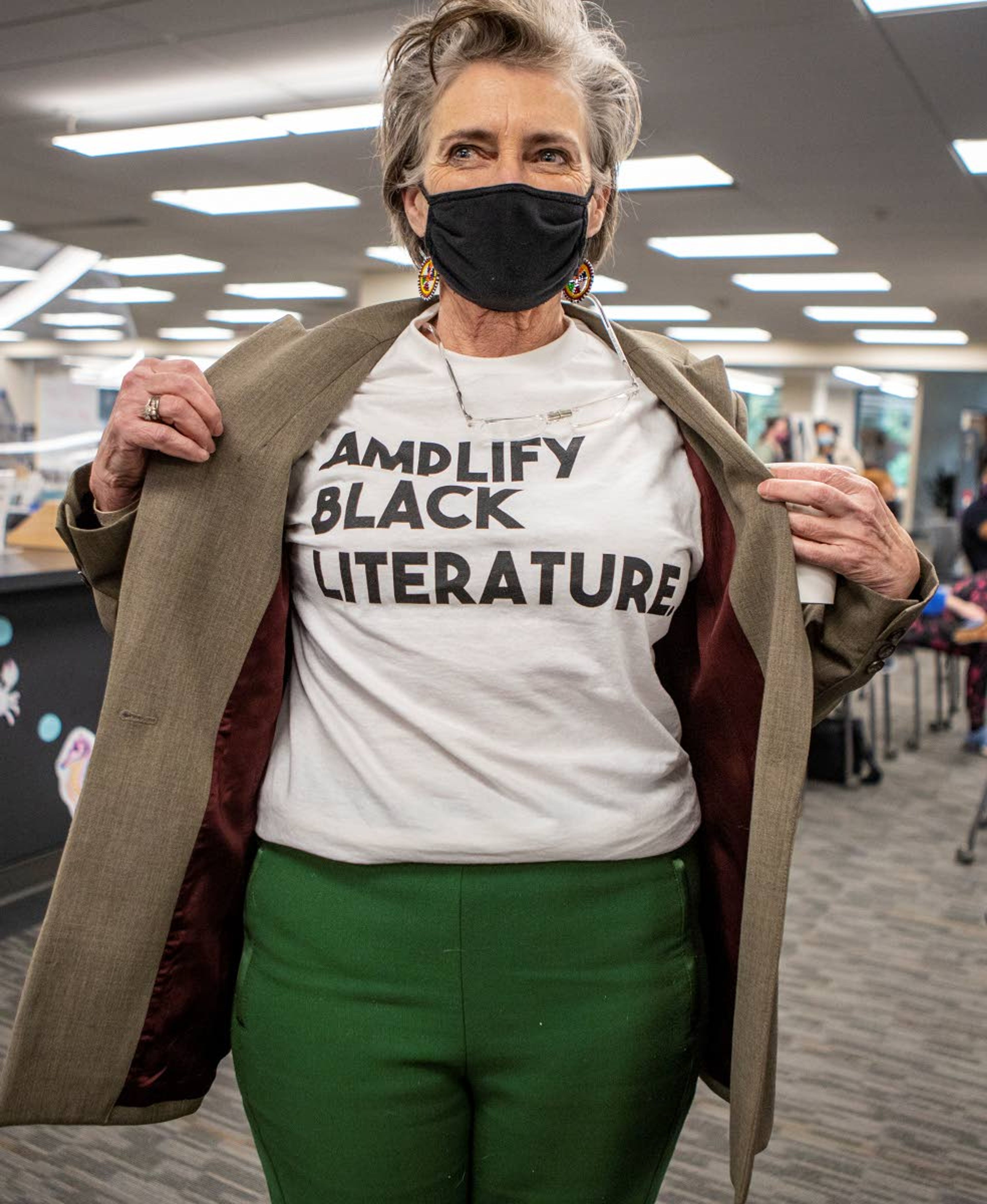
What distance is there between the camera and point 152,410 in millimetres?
1002

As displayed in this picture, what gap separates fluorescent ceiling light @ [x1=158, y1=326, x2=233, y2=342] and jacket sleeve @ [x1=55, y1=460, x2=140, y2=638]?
1657 centimetres

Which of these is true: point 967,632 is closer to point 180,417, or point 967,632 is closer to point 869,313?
point 180,417

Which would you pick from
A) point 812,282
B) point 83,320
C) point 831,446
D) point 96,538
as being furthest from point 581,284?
point 83,320

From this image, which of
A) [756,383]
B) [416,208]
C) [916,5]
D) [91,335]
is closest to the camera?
[416,208]

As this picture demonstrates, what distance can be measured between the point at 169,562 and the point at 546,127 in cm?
54

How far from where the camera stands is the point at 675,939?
40.6 inches

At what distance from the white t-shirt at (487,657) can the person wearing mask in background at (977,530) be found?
5.55 metres

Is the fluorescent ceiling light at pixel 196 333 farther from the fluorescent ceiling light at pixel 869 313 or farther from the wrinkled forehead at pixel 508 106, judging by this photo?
the wrinkled forehead at pixel 508 106

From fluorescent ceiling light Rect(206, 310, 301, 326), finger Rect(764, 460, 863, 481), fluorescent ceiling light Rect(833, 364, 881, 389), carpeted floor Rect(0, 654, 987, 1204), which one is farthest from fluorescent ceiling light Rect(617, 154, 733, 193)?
fluorescent ceiling light Rect(833, 364, 881, 389)

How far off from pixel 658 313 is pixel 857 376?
7032 millimetres

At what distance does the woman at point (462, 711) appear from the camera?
3.20 feet

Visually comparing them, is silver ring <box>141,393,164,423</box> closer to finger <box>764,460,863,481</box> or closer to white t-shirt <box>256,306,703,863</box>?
white t-shirt <box>256,306,703,863</box>

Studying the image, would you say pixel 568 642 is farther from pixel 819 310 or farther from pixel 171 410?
pixel 819 310

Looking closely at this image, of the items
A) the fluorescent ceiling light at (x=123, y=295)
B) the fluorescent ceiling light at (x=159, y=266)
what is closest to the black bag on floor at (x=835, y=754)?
the fluorescent ceiling light at (x=159, y=266)
